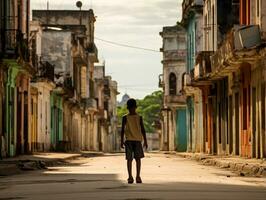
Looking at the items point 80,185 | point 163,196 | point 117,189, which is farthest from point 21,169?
point 163,196

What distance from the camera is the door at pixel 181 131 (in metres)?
69.9

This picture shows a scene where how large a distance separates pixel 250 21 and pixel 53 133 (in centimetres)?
2619

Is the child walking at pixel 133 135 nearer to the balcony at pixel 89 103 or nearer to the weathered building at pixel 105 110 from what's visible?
the balcony at pixel 89 103

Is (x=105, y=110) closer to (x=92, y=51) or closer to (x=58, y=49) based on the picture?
(x=92, y=51)

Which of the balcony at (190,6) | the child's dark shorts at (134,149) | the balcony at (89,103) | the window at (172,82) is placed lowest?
the child's dark shorts at (134,149)

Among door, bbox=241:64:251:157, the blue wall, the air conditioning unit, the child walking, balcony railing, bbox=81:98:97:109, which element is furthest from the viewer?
balcony railing, bbox=81:98:97:109

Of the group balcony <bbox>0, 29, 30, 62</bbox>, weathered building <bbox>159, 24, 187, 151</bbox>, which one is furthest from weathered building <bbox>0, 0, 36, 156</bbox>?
weathered building <bbox>159, 24, 187, 151</bbox>

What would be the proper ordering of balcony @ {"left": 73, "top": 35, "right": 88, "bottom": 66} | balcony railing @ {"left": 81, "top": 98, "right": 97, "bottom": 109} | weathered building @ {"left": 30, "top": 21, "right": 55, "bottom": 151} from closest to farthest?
weathered building @ {"left": 30, "top": 21, "right": 55, "bottom": 151}
balcony @ {"left": 73, "top": 35, "right": 88, "bottom": 66}
balcony railing @ {"left": 81, "top": 98, "right": 97, "bottom": 109}

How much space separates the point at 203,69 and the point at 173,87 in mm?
36190

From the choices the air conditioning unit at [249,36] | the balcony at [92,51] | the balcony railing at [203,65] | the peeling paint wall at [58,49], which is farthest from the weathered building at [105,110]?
the air conditioning unit at [249,36]

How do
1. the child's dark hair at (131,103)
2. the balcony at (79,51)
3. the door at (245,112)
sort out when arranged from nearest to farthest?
the child's dark hair at (131,103) → the door at (245,112) → the balcony at (79,51)

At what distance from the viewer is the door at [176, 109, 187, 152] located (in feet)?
229

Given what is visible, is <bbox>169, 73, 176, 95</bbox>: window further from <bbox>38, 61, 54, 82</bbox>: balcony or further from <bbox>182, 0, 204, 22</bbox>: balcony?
<bbox>38, 61, 54, 82</bbox>: balcony

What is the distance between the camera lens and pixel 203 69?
138 ft
